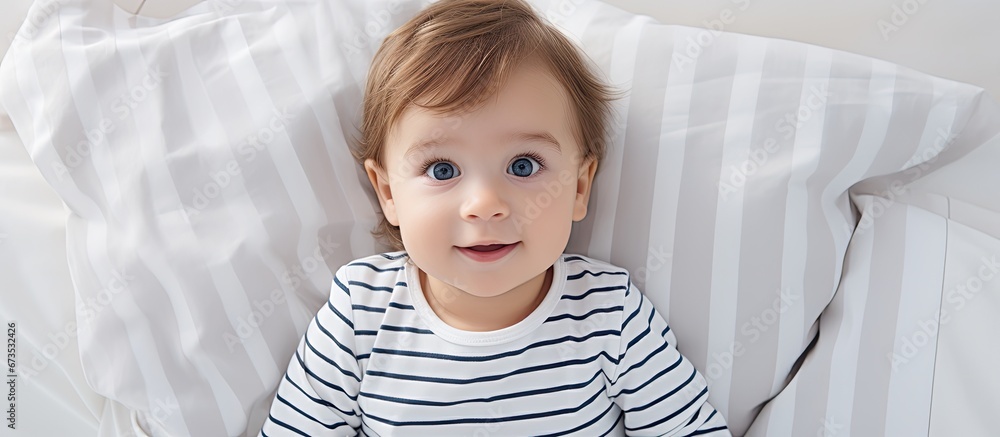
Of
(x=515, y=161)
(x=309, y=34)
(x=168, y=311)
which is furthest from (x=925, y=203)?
(x=168, y=311)

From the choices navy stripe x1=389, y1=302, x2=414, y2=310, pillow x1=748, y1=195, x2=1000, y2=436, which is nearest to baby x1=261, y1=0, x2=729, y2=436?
navy stripe x1=389, y1=302, x2=414, y2=310

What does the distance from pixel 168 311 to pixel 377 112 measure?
15.0 inches

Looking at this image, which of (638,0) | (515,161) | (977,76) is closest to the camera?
(515,161)

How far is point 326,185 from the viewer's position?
113 centimetres

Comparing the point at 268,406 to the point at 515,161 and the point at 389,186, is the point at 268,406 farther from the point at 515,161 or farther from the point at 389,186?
the point at 515,161

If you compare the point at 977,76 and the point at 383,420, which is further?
the point at 977,76

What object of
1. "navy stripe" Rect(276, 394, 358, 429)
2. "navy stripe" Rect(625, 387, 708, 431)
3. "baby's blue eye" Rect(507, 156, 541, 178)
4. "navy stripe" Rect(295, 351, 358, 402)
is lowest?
"navy stripe" Rect(276, 394, 358, 429)

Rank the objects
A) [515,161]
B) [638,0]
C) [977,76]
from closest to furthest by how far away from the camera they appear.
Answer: [515,161], [977,76], [638,0]

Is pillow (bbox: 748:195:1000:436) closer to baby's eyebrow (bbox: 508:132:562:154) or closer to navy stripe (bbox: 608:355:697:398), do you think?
navy stripe (bbox: 608:355:697:398)

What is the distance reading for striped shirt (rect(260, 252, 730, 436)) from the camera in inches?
40.0

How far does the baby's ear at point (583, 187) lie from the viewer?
3.46ft

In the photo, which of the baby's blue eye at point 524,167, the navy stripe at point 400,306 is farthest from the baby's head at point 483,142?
the navy stripe at point 400,306

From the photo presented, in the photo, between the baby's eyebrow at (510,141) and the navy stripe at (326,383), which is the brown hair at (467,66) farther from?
the navy stripe at (326,383)

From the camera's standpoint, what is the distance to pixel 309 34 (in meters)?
1.20
